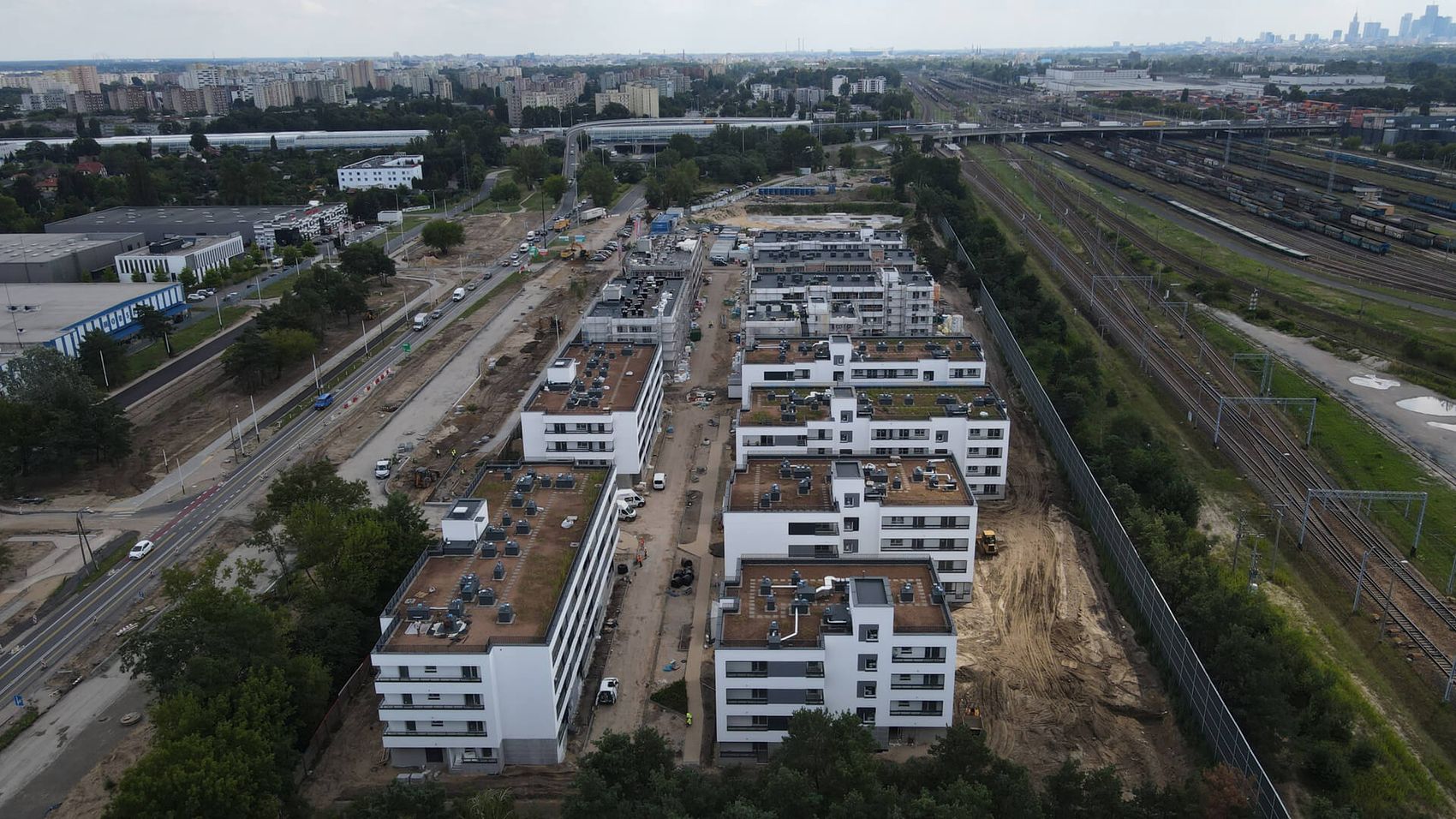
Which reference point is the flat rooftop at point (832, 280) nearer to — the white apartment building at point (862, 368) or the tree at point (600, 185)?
the white apartment building at point (862, 368)

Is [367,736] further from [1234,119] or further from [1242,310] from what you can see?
[1234,119]

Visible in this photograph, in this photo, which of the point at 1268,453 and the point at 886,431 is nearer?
the point at 886,431

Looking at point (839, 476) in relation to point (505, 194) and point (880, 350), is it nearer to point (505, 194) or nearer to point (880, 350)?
point (880, 350)

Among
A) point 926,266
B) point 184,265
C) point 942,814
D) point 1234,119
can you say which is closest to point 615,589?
point 942,814

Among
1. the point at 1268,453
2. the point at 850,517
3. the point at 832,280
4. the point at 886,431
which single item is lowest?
the point at 1268,453

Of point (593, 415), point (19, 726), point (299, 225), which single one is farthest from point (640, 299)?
point (299, 225)

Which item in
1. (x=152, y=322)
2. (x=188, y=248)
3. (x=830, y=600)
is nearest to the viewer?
(x=830, y=600)

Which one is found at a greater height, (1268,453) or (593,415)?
(593,415)
